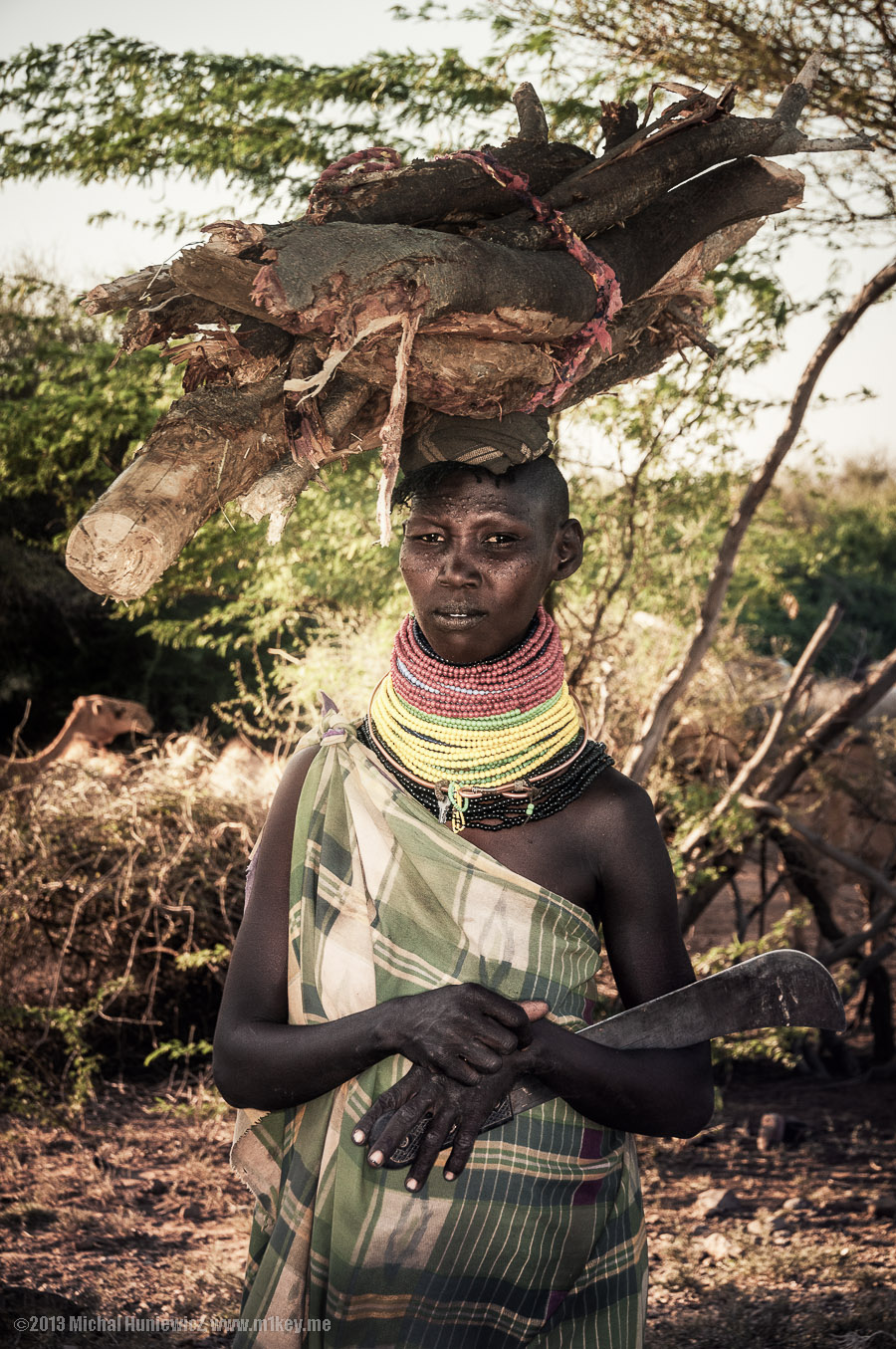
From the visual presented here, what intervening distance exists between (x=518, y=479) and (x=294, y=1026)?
92cm

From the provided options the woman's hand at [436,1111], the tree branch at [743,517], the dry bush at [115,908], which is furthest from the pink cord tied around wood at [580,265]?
the dry bush at [115,908]

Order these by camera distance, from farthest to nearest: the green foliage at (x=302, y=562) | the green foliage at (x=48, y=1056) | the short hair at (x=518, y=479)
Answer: the green foliage at (x=302, y=562)
the green foliage at (x=48, y=1056)
the short hair at (x=518, y=479)

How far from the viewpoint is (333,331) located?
1497 mm

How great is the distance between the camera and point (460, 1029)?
1588 millimetres

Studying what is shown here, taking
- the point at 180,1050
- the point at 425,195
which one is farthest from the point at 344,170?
the point at 180,1050

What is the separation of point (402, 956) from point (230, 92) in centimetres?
486

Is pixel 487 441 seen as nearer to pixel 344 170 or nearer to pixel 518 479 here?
pixel 518 479

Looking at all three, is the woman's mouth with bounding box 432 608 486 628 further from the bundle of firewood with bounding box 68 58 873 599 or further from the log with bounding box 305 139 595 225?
the log with bounding box 305 139 595 225

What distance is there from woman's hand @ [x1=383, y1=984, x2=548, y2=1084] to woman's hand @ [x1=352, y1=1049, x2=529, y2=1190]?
2cm

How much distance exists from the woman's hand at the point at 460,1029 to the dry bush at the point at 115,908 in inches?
144

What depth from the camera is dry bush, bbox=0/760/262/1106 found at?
527cm

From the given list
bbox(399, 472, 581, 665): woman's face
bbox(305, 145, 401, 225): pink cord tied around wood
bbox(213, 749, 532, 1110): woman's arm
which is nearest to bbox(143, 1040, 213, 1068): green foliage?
bbox(213, 749, 532, 1110): woman's arm

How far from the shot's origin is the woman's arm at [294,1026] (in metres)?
1.59

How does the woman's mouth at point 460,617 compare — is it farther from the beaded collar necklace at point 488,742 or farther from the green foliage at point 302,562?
the green foliage at point 302,562
